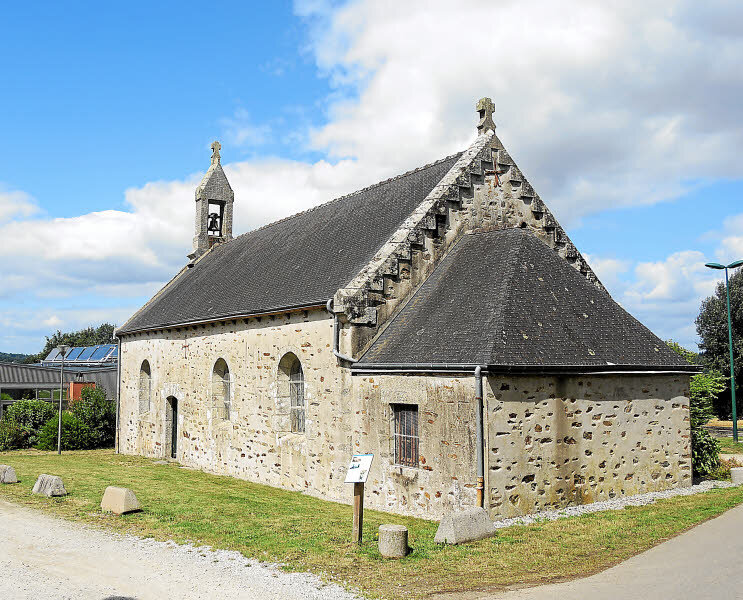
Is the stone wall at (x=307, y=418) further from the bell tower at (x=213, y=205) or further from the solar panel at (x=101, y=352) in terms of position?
the solar panel at (x=101, y=352)

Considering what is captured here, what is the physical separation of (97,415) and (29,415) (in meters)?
2.76

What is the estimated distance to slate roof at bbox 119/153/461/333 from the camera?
1625cm

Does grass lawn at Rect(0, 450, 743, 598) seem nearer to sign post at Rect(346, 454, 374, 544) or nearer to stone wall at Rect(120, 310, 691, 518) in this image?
sign post at Rect(346, 454, 374, 544)

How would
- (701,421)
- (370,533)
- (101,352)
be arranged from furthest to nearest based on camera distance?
(101,352) < (701,421) < (370,533)

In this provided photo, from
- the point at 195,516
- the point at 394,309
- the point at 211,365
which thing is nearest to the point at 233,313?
the point at 211,365

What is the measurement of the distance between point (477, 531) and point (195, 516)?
5191 millimetres

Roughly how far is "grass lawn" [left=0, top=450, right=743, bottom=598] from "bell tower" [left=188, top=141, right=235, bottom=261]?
15.5m

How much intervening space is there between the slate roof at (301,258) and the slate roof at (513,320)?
6.98 ft

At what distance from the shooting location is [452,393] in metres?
11.7

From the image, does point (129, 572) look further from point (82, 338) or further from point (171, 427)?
point (82, 338)

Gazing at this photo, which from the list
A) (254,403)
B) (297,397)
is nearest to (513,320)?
(297,397)

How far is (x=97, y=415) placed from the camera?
2802 cm

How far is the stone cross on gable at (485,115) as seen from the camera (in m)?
16.5

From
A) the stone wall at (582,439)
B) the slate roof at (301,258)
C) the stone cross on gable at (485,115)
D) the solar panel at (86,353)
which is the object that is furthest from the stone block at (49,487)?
the solar panel at (86,353)
